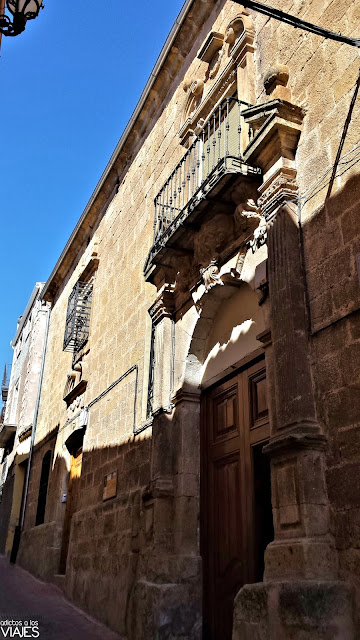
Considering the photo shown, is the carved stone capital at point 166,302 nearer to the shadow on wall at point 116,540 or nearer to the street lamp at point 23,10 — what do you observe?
the shadow on wall at point 116,540

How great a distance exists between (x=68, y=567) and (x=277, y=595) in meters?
5.41

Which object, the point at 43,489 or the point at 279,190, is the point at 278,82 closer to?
the point at 279,190

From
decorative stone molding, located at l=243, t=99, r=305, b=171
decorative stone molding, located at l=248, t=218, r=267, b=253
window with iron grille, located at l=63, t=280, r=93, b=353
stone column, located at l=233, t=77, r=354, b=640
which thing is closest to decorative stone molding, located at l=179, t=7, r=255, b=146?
decorative stone molding, located at l=243, t=99, r=305, b=171

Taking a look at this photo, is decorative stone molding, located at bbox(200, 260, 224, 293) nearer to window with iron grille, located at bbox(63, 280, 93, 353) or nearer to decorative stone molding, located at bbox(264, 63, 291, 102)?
decorative stone molding, located at bbox(264, 63, 291, 102)

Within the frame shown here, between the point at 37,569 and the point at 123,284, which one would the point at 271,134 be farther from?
the point at 37,569

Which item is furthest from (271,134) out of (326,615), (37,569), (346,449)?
(37,569)

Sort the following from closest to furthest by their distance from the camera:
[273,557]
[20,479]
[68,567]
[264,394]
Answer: [273,557], [264,394], [68,567], [20,479]

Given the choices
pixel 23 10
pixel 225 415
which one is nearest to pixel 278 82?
pixel 23 10

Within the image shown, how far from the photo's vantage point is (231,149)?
Result: 5.56m

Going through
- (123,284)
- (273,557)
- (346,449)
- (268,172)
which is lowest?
(273,557)

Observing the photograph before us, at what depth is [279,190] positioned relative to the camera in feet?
13.7

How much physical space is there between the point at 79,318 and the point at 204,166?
4.63 metres

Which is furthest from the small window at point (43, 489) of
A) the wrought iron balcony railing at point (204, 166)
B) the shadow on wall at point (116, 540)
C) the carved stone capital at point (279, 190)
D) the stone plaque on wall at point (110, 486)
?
the carved stone capital at point (279, 190)

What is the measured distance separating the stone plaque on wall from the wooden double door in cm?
178
